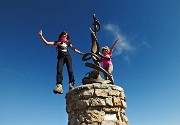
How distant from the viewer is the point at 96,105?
6.65 metres

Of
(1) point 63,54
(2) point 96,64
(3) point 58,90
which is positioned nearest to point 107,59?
(2) point 96,64

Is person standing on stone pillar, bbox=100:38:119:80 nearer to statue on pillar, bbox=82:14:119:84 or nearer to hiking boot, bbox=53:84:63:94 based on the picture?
statue on pillar, bbox=82:14:119:84

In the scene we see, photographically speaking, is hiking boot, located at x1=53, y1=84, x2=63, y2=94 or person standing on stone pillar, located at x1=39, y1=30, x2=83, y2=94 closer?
hiking boot, located at x1=53, y1=84, x2=63, y2=94

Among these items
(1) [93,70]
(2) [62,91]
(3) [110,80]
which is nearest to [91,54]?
(1) [93,70]

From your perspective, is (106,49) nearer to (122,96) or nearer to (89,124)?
(122,96)

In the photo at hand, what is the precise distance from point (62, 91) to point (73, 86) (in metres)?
0.62

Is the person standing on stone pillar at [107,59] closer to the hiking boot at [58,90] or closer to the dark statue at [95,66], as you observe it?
the dark statue at [95,66]

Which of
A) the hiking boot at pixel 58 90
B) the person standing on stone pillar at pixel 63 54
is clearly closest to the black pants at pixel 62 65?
the person standing on stone pillar at pixel 63 54

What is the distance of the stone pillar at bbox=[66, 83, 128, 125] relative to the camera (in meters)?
6.57

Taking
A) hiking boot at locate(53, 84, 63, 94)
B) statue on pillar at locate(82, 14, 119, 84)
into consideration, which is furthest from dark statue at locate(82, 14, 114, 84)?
hiking boot at locate(53, 84, 63, 94)

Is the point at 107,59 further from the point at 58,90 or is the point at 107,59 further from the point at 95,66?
the point at 58,90

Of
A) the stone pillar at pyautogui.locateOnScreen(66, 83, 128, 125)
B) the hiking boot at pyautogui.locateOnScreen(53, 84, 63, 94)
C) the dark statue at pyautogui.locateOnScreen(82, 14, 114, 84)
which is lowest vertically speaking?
the stone pillar at pyautogui.locateOnScreen(66, 83, 128, 125)

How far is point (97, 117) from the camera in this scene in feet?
21.4

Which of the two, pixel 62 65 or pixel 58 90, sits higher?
pixel 62 65
